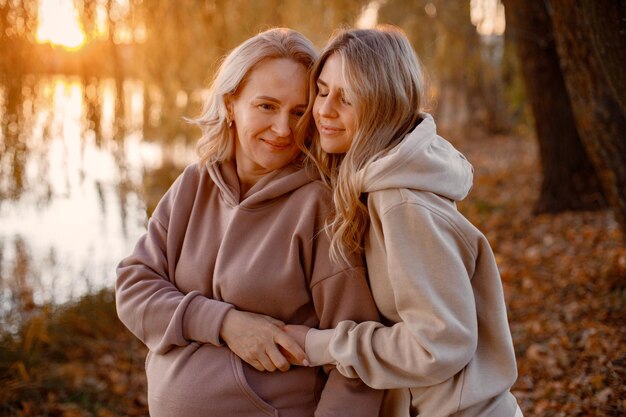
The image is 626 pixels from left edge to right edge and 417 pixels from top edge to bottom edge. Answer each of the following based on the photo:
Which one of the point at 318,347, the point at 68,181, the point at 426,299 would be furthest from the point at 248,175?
the point at 68,181

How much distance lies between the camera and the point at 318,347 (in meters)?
1.96

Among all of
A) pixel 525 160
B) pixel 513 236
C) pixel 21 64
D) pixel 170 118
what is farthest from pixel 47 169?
pixel 525 160

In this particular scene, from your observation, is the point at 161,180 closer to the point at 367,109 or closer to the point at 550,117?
the point at 550,117

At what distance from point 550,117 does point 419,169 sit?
4979mm

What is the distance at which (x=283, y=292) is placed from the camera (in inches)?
80.3

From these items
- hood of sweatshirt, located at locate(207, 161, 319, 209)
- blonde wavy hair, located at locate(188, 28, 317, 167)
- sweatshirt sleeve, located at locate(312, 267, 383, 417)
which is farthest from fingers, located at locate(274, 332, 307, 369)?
blonde wavy hair, located at locate(188, 28, 317, 167)

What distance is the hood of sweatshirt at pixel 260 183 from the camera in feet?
6.99

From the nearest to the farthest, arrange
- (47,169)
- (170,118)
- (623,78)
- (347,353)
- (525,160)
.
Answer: (347,353)
(623,78)
(47,169)
(170,118)
(525,160)

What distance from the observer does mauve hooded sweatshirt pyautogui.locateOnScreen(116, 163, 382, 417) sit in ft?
6.52

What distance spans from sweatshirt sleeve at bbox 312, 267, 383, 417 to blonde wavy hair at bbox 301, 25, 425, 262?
0.24ft

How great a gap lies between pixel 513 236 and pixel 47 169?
4221 mm

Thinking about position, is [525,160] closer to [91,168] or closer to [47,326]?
[91,168]

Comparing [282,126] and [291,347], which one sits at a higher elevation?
[282,126]

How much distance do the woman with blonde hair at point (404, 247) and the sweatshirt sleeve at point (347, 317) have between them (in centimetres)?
4
